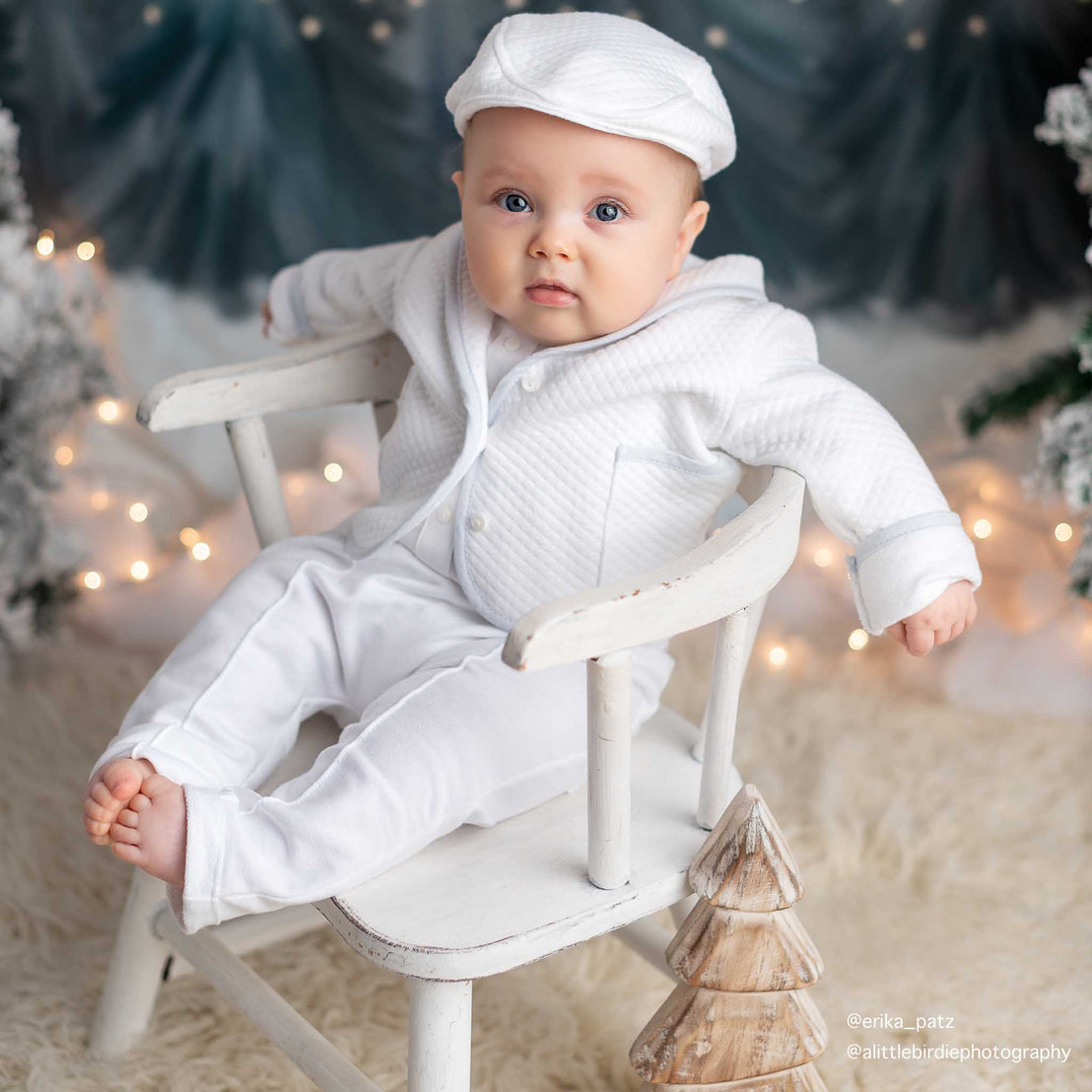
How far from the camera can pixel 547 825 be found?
979 millimetres

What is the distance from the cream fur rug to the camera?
1.22 metres

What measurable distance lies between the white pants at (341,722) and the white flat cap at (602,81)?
37 cm

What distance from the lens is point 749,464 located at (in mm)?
1041

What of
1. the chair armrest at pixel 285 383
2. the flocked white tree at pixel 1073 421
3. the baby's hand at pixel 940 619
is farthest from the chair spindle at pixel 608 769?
the flocked white tree at pixel 1073 421

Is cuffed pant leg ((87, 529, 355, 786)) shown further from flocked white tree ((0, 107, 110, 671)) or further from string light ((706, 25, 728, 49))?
string light ((706, 25, 728, 49))

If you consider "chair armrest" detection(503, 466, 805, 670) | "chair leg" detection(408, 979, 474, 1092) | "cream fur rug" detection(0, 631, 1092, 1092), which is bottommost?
"cream fur rug" detection(0, 631, 1092, 1092)

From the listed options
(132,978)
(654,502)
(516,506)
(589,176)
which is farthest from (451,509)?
(132,978)

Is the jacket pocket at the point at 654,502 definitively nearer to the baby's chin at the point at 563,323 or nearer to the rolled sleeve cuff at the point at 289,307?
the baby's chin at the point at 563,323

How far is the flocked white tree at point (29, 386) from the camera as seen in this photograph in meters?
1.62

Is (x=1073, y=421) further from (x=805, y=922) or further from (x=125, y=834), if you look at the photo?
(x=125, y=834)

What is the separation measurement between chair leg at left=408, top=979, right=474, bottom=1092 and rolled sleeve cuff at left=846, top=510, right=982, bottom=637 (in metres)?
0.37

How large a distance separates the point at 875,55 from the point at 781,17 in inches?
4.8

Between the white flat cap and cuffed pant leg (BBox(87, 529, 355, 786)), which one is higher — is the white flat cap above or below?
above

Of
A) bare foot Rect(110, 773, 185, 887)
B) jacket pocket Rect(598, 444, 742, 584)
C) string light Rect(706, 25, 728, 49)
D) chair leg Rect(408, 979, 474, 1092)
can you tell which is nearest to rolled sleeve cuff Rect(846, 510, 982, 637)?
jacket pocket Rect(598, 444, 742, 584)
